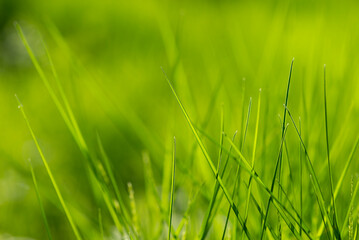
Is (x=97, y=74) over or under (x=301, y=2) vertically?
under

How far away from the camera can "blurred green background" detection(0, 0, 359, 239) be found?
0.78 m

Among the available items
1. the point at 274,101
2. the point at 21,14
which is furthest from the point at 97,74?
the point at 274,101

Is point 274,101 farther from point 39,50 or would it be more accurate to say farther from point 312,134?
point 39,50

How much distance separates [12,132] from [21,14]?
2.41 ft

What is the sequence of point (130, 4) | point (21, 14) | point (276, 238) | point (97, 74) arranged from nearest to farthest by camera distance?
point (276, 238)
point (97, 74)
point (21, 14)
point (130, 4)

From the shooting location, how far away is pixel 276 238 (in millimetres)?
508

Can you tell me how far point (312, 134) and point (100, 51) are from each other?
3.39 feet

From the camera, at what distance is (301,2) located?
6.41 feet

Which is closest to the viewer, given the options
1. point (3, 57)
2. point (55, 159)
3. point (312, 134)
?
point (312, 134)

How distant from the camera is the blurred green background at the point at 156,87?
78 centimetres

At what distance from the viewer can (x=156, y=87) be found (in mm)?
1400

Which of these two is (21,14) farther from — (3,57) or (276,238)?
(276,238)

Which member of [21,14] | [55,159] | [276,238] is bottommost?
[55,159]

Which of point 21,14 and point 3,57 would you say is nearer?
point 3,57
